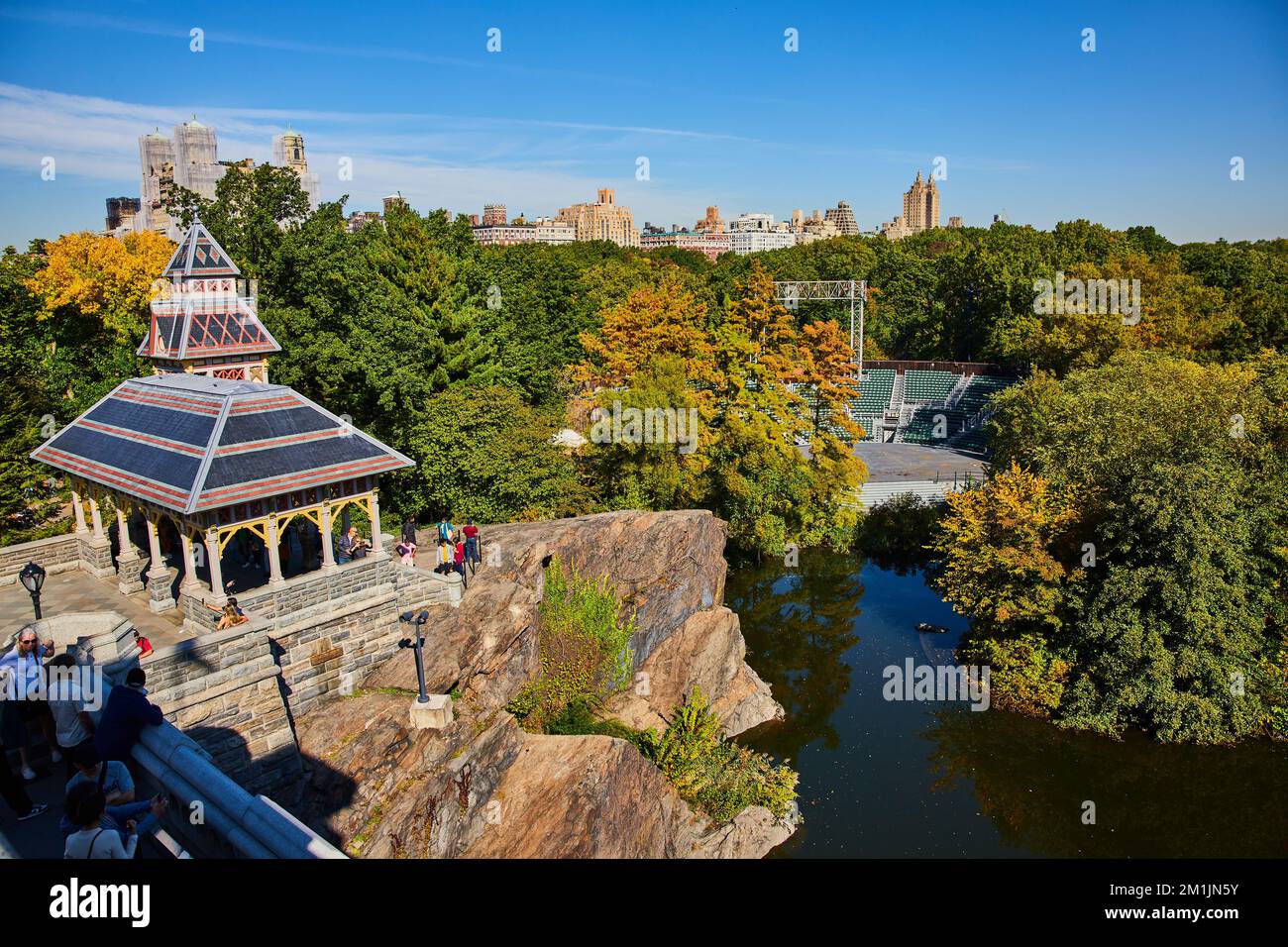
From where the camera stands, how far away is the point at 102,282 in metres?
32.0

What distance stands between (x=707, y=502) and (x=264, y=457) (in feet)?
67.0

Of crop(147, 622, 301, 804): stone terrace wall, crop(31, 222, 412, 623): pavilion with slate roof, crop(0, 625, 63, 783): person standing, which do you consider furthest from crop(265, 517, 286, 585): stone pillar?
crop(0, 625, 63, 783): person standing

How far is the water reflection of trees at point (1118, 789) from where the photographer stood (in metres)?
18.9

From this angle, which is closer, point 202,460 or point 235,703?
point 235,703

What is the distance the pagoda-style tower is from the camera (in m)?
21.7

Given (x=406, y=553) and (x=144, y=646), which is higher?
(x=406, y=553)

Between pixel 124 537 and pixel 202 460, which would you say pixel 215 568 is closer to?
pixel 202 460

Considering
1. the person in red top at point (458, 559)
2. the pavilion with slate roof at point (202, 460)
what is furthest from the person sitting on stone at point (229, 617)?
the person in red top at point (458, 559)

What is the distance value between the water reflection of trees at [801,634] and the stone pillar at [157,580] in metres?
14.9

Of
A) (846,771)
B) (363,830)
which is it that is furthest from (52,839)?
(846,771)

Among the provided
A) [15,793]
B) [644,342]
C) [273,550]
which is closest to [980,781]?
[273,550]

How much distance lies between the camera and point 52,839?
8992mm

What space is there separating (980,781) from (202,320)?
76.2 feet
